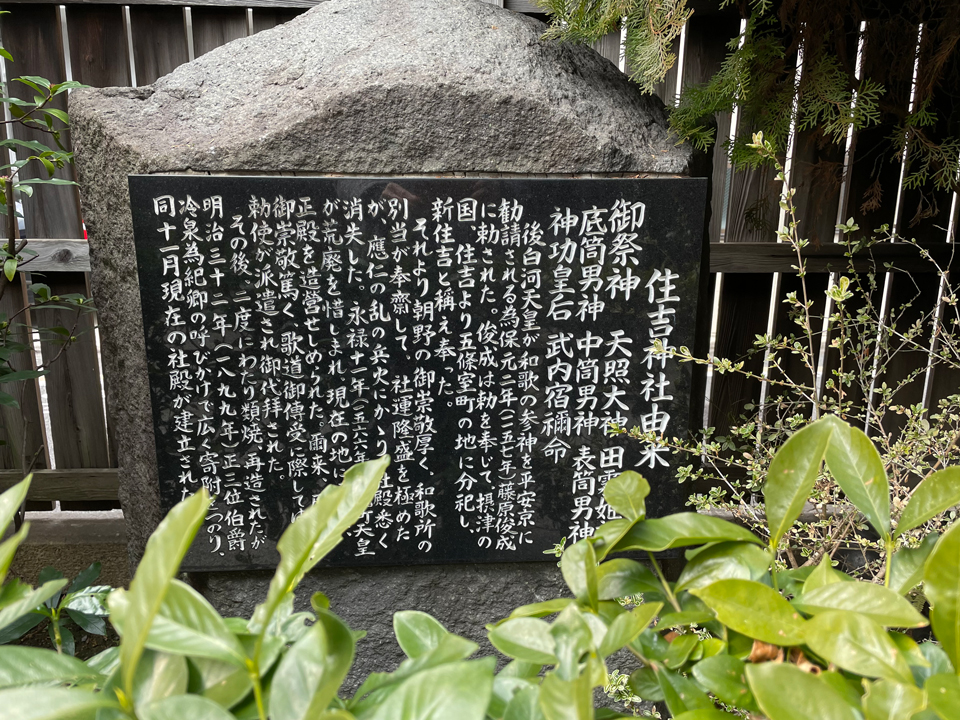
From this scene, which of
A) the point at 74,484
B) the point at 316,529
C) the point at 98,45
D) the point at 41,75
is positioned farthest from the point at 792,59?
the point at 74,484

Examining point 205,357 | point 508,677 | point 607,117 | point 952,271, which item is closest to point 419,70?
point 607,117

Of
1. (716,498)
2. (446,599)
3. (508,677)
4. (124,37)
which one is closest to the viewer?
(508,677)

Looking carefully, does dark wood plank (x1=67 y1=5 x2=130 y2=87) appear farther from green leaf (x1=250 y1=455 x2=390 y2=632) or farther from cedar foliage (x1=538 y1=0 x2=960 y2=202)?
green leaf (x1=250 y1=455 x2=390 y2=632)

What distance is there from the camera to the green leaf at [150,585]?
1.44 ft

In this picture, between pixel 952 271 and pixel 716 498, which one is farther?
pixel 952 271

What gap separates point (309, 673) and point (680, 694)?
34 cm

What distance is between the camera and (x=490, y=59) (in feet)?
5.40

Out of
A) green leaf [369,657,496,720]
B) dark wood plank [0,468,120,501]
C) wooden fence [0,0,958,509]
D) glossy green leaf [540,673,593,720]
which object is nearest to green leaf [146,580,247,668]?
green leaf [369,657,496,720]

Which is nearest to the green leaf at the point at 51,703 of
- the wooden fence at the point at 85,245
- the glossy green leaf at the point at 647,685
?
the glossy green leaf at the point at 647,685

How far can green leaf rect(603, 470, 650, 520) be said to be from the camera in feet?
2.30

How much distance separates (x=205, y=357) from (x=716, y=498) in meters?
1.30

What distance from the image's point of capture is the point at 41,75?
2299 mm

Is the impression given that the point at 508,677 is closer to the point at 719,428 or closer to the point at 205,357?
the point at 205,357

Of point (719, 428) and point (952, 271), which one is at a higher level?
point (952, 271)
